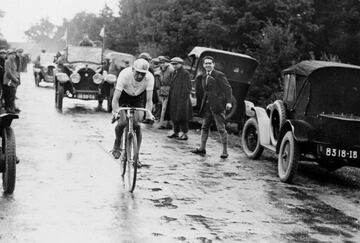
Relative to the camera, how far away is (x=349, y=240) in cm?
624

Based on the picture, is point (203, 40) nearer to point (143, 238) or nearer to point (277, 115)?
point (277, 115)

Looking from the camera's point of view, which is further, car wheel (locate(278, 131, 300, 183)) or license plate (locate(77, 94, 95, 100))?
license plate (locate(77, 94, 95, 100))

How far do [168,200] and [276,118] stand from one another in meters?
4.34

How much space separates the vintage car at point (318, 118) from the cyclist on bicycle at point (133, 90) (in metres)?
2.43

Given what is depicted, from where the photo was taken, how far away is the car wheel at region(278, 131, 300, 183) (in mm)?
9180

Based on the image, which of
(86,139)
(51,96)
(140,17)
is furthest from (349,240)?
(140,17)

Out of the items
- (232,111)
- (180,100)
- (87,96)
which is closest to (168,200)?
(180,100)

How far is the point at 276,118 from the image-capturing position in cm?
1120

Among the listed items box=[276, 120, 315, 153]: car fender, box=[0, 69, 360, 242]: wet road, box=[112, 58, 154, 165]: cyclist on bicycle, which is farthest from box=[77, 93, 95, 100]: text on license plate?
box=[276, 120, 315, 153]: car fender

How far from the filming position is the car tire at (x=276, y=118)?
10.5 metres

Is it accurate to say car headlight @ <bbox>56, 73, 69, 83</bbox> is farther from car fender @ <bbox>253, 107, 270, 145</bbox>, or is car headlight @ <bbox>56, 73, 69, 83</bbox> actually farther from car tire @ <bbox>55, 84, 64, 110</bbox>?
car fender @ <bbox>253, 107, 270, 145</bbox>

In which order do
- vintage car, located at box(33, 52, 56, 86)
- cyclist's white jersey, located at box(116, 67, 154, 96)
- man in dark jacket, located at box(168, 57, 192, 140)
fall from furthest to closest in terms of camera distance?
1. vintage car, located at box(33, 52, 56, 86)
2. man in dark jacket, located at box(168, 57, 192, 140)
3. cyclist's white jersey, located at box(116, 67, 154, 96)

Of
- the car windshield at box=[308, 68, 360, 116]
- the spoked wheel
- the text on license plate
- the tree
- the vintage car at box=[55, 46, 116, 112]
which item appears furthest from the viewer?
the tree

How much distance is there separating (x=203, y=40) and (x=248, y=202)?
860 inches
